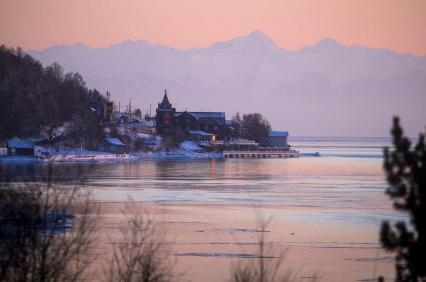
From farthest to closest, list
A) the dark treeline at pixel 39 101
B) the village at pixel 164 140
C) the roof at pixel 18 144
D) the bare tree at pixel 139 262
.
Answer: the dark treeline at pixel 39 101, the village at pixel 164 140, the roof at pixel 18 144, the bare tree at pixel 139 262

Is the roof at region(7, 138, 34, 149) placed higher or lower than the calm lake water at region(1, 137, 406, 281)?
higher

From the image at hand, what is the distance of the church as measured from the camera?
109m

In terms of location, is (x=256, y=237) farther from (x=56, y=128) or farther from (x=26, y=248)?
(x=56, y=128)

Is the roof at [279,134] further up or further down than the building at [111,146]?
further up

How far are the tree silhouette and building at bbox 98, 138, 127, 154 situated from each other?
3307 inches

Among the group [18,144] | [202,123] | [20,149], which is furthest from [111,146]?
[202,123]

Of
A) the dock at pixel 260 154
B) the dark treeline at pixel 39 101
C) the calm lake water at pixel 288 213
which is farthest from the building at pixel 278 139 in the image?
the calm lake water at pixel 288 213

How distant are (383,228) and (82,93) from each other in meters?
→ 109

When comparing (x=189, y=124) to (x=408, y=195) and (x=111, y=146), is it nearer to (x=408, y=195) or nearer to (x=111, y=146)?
(x=111, y=146)

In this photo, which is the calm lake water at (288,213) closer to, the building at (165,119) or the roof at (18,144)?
the roof at (18,144)

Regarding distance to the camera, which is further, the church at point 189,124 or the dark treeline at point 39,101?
the church at point 189,124

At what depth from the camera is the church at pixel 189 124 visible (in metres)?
109

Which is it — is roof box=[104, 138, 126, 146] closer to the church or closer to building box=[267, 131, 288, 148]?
the church

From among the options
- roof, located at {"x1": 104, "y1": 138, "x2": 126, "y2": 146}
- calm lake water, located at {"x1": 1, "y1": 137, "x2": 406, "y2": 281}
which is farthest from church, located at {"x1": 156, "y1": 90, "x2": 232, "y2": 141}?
calm lake water, located at {"x1": 1, "y1": 137, "x2": 406, "y2": 281}
